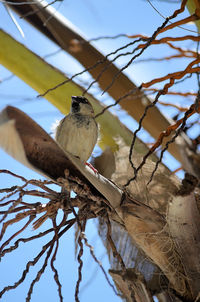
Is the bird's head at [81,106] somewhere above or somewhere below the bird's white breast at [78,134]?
above

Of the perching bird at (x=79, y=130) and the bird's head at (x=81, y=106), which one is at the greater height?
the bird's head at (x=81, y=106)

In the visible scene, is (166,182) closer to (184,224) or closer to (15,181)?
(184,224)

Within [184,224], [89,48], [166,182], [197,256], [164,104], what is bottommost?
[197,256]

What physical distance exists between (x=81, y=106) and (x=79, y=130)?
10 centimetres

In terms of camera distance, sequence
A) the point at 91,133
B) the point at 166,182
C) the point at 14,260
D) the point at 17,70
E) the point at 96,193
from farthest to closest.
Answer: the point at 14,260, the point at 91,133, the point at 17,70, the point at 166,182, the point at 96,193

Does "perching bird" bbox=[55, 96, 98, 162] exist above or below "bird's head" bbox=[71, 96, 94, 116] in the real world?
below

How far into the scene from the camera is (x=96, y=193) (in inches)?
45.8

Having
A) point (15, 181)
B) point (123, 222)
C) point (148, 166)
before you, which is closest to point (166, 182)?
point (148, 166)

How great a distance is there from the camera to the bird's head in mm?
1610

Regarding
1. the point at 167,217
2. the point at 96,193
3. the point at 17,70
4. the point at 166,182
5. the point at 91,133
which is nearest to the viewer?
the point at 96,193

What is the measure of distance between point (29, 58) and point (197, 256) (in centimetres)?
95

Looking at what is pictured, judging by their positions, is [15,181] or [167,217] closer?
[167,217]

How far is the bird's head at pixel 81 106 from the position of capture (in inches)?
63.4

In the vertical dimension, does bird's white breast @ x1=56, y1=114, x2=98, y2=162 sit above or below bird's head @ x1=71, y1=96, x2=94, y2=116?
below
